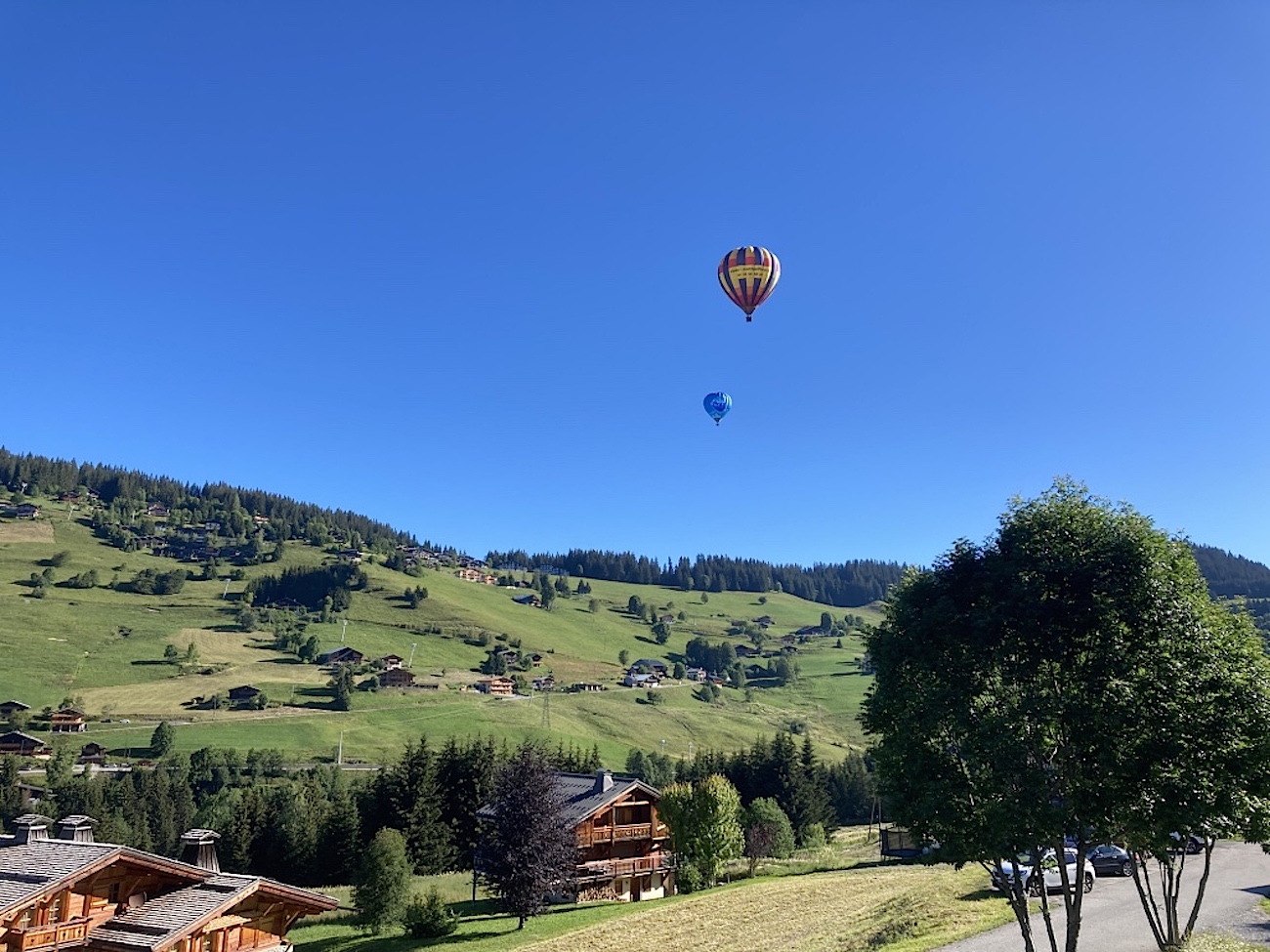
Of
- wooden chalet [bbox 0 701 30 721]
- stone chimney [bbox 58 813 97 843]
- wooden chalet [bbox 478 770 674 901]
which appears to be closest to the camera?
stone chimney [bbox 58 813 97 843]

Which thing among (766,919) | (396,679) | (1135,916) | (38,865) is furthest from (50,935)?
(396,679)

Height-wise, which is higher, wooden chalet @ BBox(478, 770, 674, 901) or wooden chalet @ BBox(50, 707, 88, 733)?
wooden chalet @ BBox(50, 707, 88, 733)

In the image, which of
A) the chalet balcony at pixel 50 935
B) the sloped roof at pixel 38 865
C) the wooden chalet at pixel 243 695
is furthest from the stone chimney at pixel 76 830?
the wooden chalet at pixel 243 695

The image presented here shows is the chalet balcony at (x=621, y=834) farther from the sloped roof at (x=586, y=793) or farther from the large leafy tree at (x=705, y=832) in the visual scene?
the large leafy tree at (x=705, y=832)

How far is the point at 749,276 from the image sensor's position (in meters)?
60.3

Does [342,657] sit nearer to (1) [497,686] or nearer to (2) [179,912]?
(1) [497,686]

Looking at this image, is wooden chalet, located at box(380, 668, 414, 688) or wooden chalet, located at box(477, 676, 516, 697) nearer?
wooden chalet, located at box(380, 668, 414, 688)

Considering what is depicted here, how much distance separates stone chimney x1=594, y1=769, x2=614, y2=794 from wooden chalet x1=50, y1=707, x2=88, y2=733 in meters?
110

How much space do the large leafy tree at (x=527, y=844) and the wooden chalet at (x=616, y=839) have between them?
7328 millimetres

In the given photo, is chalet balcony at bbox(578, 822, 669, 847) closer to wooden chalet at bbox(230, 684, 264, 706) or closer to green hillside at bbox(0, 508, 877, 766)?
green hillside at bbox(0, 508, 877, 766)

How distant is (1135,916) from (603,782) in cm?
4721

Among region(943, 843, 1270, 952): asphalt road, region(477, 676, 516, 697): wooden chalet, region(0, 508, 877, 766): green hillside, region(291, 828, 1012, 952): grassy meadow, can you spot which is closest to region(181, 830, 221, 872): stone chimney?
region(291, 828, 1012, 952): grassy meadow

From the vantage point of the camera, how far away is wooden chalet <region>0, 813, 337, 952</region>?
2794 cm

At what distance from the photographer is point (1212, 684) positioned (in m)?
19.8
